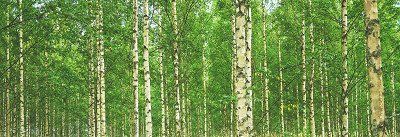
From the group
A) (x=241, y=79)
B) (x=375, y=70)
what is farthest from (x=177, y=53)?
(x=375, y=70)

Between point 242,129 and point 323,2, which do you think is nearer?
point 242,129

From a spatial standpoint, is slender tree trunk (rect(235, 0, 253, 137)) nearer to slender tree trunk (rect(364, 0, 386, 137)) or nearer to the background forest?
the background forest

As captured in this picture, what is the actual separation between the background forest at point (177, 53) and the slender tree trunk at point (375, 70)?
10cm

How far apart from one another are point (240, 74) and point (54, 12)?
6.57m

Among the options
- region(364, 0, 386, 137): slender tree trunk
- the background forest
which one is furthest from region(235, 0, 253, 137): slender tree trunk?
region(364, 0, 386, 137): slender tree trunk

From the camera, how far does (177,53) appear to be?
48.9ft

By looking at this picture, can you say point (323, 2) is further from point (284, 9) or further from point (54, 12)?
point (54, 12)

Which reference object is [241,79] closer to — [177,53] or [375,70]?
[375,70]

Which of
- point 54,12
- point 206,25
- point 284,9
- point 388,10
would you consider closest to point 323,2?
point 388,10

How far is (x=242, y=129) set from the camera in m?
8.99

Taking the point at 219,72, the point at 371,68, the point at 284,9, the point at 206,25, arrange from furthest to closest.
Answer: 1. the point at 219,72
2. the point at 206,25
3. the point at 284,9
4. the point at 371,68

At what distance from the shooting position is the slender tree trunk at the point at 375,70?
5984mm

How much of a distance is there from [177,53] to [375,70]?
9562 mm

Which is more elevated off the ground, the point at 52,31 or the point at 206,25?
the point at 206,25
